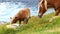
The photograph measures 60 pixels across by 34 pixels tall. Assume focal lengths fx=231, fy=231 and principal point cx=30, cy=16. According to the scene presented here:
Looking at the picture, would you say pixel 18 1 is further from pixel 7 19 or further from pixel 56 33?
pixel 56 33

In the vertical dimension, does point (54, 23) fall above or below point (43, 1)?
below

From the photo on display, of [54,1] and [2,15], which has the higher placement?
[54,1]

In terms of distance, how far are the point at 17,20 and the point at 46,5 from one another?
2.01 meters

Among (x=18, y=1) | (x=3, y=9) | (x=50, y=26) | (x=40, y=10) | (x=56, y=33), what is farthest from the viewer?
(x=18, y=1)

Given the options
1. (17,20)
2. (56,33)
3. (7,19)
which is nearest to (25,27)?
(17,20)

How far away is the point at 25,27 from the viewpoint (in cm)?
1101

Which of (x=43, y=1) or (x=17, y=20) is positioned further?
(x=17, y=20)

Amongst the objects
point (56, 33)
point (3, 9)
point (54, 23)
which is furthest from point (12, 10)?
point (56, 33)

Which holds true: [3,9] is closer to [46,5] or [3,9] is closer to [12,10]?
[12,10]

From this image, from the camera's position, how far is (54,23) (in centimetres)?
1031

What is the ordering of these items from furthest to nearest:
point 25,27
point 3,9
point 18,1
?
point 18,1
point 3,9
point 25,27

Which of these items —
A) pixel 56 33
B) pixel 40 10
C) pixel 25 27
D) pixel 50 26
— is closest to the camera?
pixel 56 33

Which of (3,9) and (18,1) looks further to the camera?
(18,1)

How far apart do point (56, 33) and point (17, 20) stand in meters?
4.27
